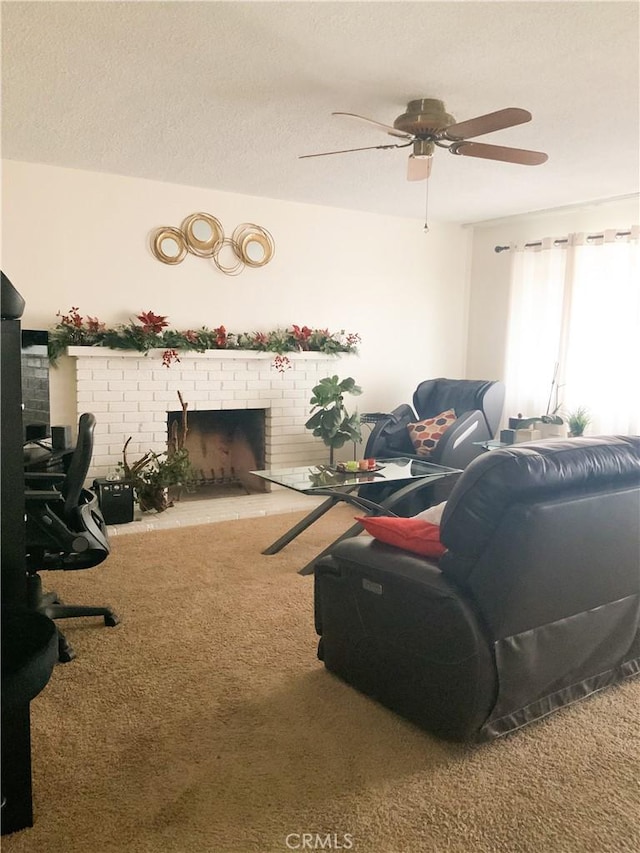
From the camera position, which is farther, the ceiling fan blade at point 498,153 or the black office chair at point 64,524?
the ceiling fan blade at point 498,153

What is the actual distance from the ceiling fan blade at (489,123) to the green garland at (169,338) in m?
2.53

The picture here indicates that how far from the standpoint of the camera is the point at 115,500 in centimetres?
450

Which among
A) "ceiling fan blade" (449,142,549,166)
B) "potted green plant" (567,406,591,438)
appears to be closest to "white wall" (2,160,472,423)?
"potted green plant" (567,406,591,438)

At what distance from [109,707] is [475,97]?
10.2ft

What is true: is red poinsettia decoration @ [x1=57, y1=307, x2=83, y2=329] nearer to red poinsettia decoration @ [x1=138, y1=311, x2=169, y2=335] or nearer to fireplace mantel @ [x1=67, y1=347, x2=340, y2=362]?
fireplace mantel @ [x1=67, y1=347, x2=340, y2=362]

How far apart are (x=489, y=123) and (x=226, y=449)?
3.67 metres

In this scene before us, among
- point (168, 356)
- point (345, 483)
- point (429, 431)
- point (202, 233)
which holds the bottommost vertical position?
point (345, 483)

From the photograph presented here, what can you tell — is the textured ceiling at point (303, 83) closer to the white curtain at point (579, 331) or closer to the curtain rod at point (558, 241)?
the curtain rod at point (558, 241)

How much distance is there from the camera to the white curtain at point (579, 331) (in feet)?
16.9

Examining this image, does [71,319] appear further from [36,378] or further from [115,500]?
[115,500]

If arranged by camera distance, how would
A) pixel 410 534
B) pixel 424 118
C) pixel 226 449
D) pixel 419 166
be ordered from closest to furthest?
pixel 410 534 < pixel 424 118 < pixel 419 166 < pixel 226 449

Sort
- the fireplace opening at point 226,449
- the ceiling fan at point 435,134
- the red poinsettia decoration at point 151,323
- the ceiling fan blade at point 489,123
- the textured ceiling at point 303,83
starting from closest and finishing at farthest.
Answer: the textured ceiling at point 303,83
the ceiling fan blade at point 489,123
the ceiling fan at point 435,134
the red poinsettia decoration at point 151,323
the fireplace opening at point 226,449

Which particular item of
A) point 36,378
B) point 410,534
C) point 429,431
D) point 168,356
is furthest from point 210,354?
point 410,534

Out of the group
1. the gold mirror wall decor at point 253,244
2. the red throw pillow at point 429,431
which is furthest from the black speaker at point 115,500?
the red throw pillow at point 429,431
